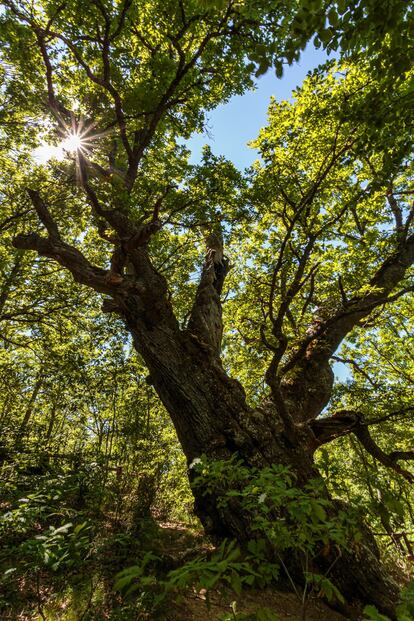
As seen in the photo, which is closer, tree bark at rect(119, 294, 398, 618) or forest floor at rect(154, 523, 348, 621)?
forest floor at rect(154, 523, 348, 621)

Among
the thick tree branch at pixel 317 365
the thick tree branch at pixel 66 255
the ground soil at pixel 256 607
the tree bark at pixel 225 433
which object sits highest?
the thick tree branch at pixel 66 255

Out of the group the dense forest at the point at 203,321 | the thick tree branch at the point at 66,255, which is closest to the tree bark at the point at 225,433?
the dense forest at the point at 203,321

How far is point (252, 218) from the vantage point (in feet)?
23.1

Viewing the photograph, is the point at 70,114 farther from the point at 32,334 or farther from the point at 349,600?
the point at 349,600

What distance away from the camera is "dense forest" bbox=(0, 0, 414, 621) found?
243 centimetres

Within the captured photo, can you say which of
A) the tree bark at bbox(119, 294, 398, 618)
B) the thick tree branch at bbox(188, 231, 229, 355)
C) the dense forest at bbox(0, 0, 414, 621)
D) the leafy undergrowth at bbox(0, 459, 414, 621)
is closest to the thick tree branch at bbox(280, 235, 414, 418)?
the dense forest at bbox(0, 0, 414, 621)

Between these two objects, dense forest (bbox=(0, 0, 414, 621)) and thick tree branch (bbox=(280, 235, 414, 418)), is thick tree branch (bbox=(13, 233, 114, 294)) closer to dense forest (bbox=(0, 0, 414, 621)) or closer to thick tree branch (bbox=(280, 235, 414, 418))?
dense forest (bbox=(0, 0, 414, 621))

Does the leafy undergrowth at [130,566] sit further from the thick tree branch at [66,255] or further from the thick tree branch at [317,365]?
the thick tree branch at [66,255]

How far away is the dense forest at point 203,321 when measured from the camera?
95.7 inches

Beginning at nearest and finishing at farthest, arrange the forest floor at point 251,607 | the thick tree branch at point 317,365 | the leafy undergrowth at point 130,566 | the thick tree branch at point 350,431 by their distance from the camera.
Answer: the leafy undergrowth at point 130,566
the forest floor at point 251,607
the thick tree branch at point 350,431
the thick tree branch at point 317,365

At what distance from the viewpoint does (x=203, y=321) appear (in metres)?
6.41

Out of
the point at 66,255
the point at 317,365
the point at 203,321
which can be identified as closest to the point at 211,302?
the point at 203,321

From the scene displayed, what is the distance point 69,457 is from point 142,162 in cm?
787

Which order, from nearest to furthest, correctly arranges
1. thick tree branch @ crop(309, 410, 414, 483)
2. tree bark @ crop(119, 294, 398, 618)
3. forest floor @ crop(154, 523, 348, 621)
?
forest floor @ crop(154, 523, 348, 621) → tree bark @ crop(119, 294, 398, 618) → thick tree branch @ crop(309, 410, 414, 483)
